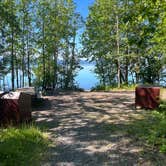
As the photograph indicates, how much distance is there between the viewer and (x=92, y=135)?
9.15 metres

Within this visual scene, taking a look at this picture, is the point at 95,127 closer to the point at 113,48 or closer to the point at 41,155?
the point at 41,155

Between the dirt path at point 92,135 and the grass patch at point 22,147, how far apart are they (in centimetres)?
27

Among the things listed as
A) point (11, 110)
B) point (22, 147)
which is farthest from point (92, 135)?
point (11, 110)

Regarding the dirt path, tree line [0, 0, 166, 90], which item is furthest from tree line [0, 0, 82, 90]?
the dirt path

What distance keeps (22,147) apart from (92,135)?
A: 6.83 feet

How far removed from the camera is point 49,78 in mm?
35344

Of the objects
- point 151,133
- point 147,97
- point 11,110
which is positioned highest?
point 147,97

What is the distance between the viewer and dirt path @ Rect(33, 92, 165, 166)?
7117 millimetres

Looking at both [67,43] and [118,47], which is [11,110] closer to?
[118,47]

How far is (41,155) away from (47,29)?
89.5 feet

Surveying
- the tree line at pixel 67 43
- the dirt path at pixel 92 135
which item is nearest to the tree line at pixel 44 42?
the tree line at pixel 67 43

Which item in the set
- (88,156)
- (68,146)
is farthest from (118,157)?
(68,146)

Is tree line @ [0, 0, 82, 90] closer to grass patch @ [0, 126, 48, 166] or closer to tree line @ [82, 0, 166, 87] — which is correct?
tree line @ [82, 0, 166, 87]

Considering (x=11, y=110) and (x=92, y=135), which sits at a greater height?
(x=11, y=110)
